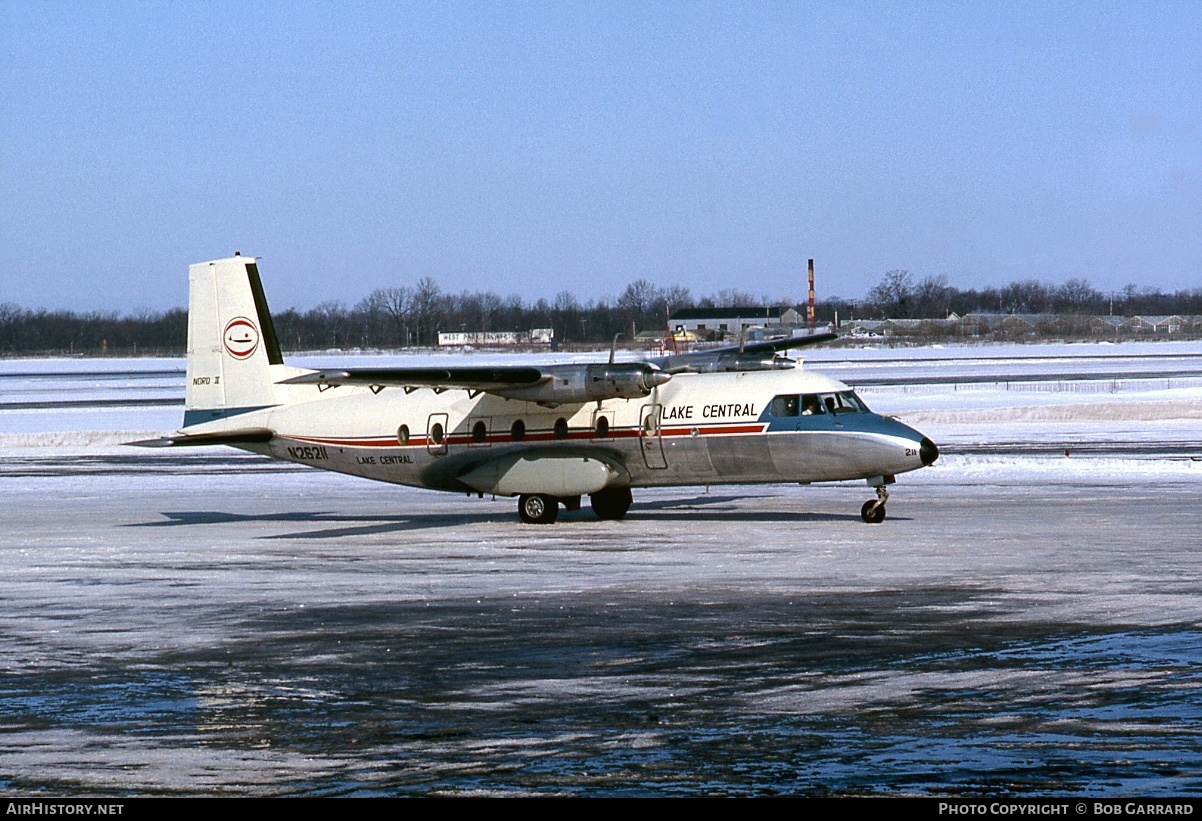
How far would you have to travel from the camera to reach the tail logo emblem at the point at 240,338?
2603 centimetres

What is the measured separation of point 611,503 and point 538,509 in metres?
1.37

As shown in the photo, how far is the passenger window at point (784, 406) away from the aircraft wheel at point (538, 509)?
416cm

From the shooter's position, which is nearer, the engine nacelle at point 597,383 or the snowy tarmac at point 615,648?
the snowy tarmac at point 615,648

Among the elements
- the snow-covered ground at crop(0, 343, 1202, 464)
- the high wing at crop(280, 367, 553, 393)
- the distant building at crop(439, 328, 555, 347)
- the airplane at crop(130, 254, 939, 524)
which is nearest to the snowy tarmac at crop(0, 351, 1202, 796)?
the airplane at crop(130, 254, 939, 524)

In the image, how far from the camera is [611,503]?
80.7 ft

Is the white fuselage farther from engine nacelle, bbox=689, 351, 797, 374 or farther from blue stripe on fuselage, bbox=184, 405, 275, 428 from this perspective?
engine nacelle, bbox=689, 351, 797, 374

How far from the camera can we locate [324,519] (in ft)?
82.1

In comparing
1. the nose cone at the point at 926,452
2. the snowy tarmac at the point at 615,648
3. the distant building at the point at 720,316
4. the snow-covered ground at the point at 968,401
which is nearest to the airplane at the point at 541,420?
the nose cone at the point at 926,452

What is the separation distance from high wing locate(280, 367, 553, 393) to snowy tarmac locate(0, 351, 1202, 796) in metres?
2.46

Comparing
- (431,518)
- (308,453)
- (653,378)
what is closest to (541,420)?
(653,378)

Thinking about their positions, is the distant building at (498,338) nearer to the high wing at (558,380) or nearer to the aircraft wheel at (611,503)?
the aircraft wheel at (611,503)

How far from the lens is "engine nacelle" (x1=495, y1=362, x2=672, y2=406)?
23.0 metres
